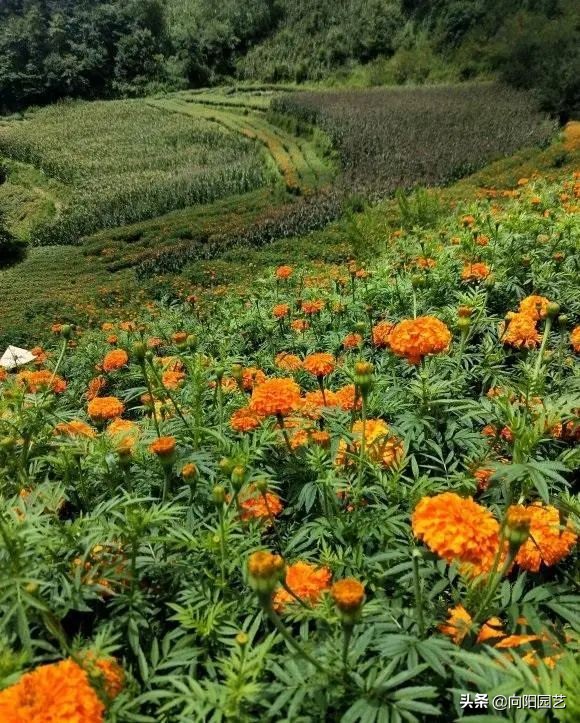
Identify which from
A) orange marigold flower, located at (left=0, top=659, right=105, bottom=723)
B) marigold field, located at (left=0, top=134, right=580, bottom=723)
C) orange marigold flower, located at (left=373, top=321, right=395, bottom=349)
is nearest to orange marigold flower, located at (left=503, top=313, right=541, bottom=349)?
marigold field, located at (left=0, top=134, right=580, bottom=723)

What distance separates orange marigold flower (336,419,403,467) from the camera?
Answer: 1475mm

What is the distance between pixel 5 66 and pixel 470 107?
2899 centimetres

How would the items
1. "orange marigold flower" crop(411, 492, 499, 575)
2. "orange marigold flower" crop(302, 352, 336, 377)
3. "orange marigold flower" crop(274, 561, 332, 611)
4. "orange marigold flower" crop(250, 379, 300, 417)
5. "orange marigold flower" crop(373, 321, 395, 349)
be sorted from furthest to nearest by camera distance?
"orange marigold flower" crop(373, 321, 395, 349) → "orange marigold flower" crop(302, 352, 336, 377) → "orange marigold flower" crop(250, 379, 300, 417) → "orange marigold flower" crop(274, 561, 332, 611) → "orange marigold flower" crop(411, 492, 499, 575)

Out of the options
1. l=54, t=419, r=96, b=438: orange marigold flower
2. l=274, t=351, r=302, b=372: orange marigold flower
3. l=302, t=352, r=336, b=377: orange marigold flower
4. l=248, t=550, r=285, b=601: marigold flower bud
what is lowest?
l=274, t=351, r=302, b=372: orange marigold flower

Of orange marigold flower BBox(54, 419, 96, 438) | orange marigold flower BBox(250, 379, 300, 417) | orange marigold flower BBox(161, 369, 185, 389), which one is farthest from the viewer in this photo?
orange marigold flower BBox(161, 369, 185, 389)

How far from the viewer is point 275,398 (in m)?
1.53

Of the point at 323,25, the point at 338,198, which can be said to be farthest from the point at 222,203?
the point at 323,25

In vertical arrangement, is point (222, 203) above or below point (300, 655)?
below

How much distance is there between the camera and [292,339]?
10.5 feet

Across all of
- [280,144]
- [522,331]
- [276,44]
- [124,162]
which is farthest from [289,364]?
[276,44]

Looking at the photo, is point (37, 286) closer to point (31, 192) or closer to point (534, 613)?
point (31, 192)

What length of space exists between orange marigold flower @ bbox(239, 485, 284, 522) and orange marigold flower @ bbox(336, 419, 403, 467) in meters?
0.23

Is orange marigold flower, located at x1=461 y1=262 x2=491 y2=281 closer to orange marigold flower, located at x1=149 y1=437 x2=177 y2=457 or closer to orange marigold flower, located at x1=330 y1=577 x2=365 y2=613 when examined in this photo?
orange marigold flower, located at x1=149 y1=437 x2=177 y2=457

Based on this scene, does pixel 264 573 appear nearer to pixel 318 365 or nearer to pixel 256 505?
pixel 256 505
